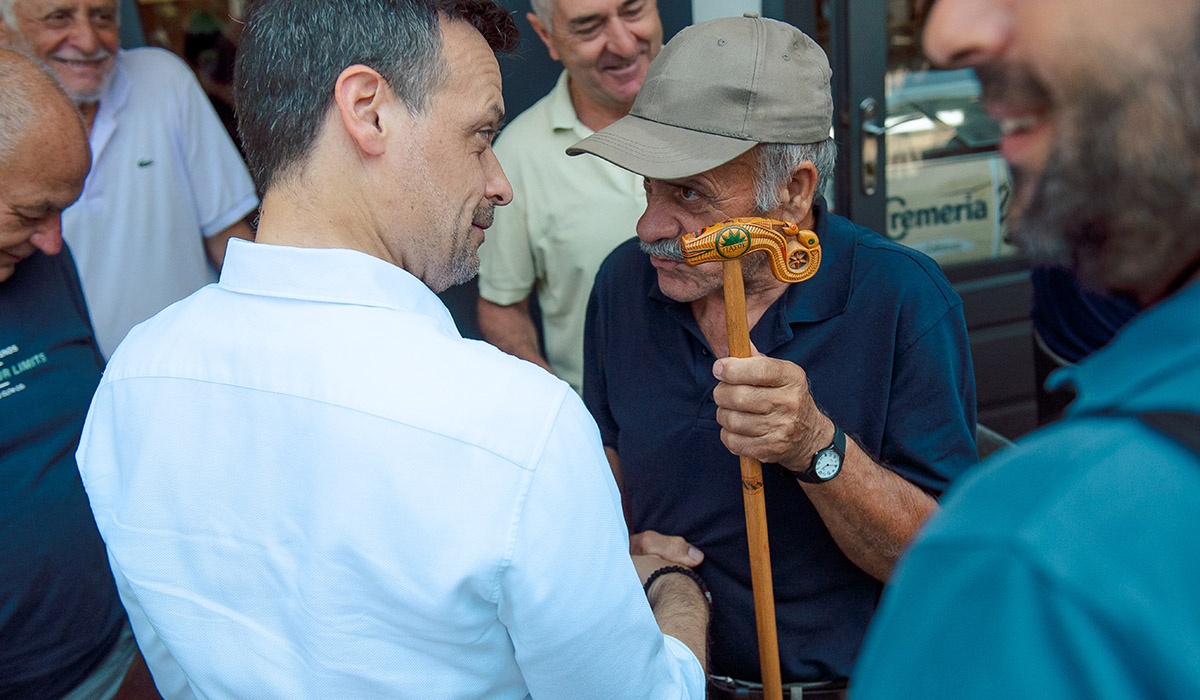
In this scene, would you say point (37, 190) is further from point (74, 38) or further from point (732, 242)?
point (732, 242)

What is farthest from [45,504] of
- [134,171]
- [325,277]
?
[134,171]

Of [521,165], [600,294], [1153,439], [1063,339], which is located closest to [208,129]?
[521,165]

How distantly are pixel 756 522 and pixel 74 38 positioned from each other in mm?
2535

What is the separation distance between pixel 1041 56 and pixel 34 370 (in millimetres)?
1874

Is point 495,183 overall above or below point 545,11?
below

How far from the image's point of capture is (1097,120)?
0.58 metres

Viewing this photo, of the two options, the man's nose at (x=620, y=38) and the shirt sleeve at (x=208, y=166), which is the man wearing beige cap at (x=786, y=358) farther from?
the shirt sleeve at (x=208, y=166)

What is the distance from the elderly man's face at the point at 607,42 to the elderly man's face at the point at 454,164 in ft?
3.98

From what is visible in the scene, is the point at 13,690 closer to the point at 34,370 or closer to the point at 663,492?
the point at 34,370

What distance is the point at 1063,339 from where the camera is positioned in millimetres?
2398

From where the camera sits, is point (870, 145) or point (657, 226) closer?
point (657, 226)

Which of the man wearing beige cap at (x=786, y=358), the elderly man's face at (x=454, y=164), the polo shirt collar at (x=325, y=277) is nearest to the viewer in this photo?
the polo shirt collar at (x=325, y=277)

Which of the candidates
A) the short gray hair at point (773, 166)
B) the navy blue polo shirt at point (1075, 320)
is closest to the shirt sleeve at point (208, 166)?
the short gray hair at point (773, 166)

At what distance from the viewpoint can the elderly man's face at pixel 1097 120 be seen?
560 mm
